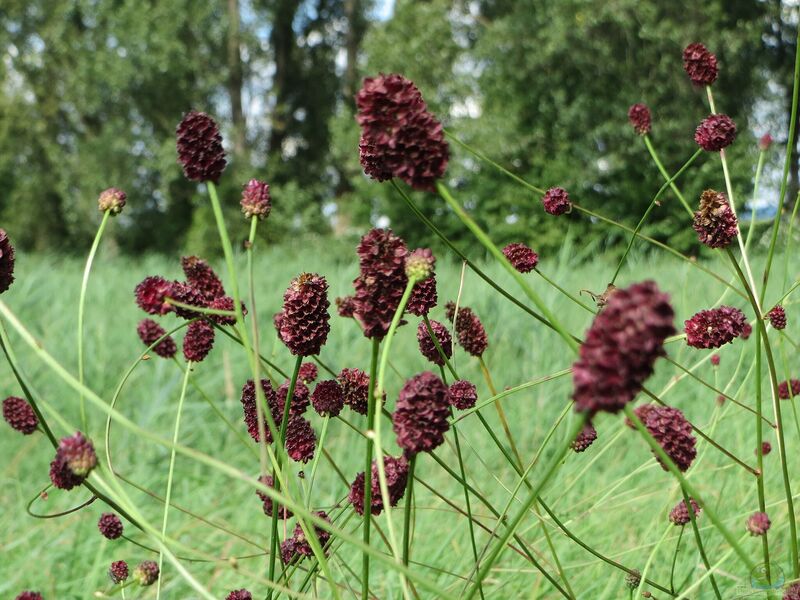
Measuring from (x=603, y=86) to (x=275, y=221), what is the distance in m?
6.75

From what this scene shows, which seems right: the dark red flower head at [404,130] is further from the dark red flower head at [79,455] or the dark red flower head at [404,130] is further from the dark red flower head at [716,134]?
the dark red flower head at [716,134]

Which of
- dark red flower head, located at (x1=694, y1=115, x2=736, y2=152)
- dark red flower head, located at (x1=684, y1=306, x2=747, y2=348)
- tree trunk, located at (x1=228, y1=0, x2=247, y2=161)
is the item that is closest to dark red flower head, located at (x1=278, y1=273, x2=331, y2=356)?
dark red flower head, located at (x1=684, y1=306, x2=747, y2=348)

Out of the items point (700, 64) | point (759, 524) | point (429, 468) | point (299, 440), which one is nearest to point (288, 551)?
point (299, 440)

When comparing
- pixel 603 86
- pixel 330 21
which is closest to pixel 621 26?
pixel 603 86

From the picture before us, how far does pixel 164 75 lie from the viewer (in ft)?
49.0

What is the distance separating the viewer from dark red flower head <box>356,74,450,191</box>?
69cm

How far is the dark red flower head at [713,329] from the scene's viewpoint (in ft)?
3.57

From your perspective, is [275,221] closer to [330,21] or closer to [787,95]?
[330,21]

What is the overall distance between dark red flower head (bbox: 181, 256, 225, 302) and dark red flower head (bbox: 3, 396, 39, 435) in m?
0.41

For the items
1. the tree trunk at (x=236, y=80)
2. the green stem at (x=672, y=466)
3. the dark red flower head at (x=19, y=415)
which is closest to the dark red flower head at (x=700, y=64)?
the green stem at (x=672, y=466)

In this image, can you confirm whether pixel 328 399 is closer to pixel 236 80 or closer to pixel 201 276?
pixel 201 276

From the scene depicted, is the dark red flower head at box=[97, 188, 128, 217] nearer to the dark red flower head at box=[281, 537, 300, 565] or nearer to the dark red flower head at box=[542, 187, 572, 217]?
the dark red flower head at box=[281, 537, 300, 565]

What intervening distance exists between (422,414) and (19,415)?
2.90 feet

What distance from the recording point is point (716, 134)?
1361 mm
